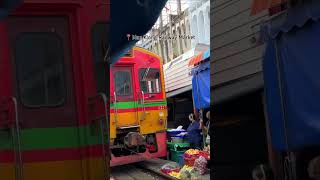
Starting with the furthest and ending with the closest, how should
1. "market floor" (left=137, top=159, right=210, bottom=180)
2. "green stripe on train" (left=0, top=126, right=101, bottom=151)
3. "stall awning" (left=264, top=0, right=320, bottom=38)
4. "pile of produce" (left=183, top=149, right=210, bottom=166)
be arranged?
"market floor" (left=137, top=159, right=210, bottom=180)
"pile of produce" (left=183, top=149, right=210, bottom=166)
"stall awning" (left=264, top=0, right=320, bottom=38)
"green stripe on train" (left=0, top=126, right=101, bottom=151)

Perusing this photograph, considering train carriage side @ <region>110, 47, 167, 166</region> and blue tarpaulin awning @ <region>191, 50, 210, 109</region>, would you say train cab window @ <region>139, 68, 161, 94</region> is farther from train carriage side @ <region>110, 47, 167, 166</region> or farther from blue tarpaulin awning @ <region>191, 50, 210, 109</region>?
blue tarpaulin awning @ <region>191, 50, 210, 109</region>

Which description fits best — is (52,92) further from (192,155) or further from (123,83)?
(123,83)

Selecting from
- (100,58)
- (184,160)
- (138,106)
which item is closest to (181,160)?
(184,160)

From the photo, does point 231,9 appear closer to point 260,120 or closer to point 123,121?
point 260,120

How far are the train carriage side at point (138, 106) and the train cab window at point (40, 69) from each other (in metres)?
6.74

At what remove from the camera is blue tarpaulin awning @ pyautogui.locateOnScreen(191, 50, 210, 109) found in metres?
9.80

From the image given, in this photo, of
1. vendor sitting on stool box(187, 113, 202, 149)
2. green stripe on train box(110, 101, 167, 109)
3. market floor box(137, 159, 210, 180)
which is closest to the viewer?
market floor box(137, 159, 210, 180)

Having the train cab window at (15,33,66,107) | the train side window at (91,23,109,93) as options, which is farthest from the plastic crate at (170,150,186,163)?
the train cab window at (15,33,66,107)

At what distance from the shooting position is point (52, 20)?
10.9ft

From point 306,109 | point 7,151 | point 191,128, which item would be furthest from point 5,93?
point 191,128

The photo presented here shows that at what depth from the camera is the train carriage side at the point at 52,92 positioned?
317cm

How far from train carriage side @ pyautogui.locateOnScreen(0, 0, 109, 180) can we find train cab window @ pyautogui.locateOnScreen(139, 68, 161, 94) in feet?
24.3

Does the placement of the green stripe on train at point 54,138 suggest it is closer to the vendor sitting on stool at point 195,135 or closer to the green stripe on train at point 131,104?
the green stripe on train at point 131,104

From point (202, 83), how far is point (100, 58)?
6731 millimetres
